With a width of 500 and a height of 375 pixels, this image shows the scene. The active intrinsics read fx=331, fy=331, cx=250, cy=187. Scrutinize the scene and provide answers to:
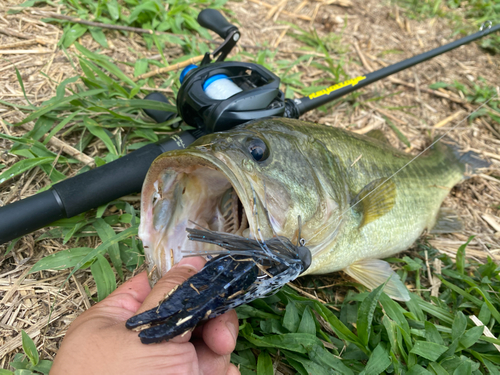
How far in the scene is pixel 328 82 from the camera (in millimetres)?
4062

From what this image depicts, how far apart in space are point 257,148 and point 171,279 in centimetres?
79

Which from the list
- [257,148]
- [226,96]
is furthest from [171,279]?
[226,96]

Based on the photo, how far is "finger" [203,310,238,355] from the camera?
1549 millimetres

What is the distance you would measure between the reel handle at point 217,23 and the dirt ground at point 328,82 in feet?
3.32

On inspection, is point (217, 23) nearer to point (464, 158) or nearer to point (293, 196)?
point (293, 196)

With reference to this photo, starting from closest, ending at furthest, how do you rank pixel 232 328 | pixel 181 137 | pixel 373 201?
1. pixel 232 328
2. pixel 373 201
3. pixel 181 137

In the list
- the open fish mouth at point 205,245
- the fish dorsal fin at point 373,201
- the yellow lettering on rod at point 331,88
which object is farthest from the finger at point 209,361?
the yellow lettering on rod at point 331,88

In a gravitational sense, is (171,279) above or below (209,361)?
→ above

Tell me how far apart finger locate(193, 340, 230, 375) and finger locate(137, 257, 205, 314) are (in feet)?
1.41

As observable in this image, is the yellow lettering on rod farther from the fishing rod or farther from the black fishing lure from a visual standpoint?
the black fishing lure

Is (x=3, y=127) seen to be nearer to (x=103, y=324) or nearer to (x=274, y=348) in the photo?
(x=103, y=324)

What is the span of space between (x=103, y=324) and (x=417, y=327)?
1.95 meters

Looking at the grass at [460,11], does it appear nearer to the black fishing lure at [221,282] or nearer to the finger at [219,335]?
the black fishing lure at [221,282]

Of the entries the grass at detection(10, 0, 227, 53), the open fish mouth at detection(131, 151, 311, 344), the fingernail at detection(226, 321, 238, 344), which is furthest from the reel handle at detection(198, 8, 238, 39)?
the fingernail at detection(226, 321, 238, 344)
